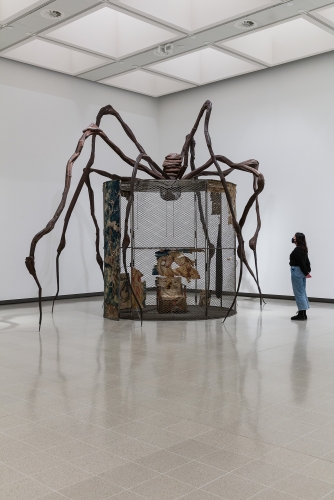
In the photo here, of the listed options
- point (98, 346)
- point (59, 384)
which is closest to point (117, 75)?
point (98, 346)

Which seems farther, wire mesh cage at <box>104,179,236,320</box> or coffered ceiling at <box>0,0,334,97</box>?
wire mesh cage at <box>104,179,236,320</box>

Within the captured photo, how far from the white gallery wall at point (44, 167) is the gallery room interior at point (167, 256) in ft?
0.11

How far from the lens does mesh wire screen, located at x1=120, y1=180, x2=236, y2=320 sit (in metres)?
8.09

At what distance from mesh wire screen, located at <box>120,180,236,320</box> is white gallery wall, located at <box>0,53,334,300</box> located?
1.65 meters

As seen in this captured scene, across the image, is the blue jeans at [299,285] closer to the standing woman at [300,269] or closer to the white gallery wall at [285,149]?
the standing woman at [300,269]

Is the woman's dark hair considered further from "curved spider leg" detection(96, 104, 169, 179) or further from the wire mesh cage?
"curved spider leg" detection(96, 104, 169, 179)

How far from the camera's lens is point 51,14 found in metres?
7.86

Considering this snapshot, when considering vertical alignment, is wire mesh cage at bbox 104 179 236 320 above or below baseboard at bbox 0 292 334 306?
above

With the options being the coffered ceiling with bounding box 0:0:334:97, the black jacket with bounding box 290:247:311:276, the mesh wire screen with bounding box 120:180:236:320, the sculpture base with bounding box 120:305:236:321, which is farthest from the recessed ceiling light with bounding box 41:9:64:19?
the black jacket with bounding box 290:247:311:276

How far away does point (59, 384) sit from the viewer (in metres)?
4.59

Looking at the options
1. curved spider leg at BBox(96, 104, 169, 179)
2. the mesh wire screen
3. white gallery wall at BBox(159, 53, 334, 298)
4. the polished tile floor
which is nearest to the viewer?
the polished tile floor

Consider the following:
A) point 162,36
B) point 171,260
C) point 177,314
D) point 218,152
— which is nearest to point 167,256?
point 171,260

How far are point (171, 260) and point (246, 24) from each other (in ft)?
11.6

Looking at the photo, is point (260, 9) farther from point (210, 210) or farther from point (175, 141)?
point (175, 141)
